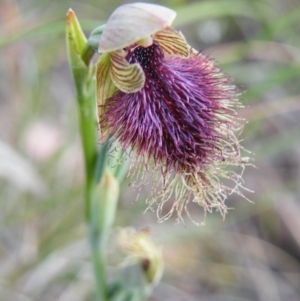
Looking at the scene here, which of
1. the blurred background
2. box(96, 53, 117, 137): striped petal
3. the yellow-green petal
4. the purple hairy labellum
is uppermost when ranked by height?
the yellow-green petal

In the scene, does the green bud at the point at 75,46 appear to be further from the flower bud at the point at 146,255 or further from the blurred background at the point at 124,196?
the blurred background at the point at 124,196

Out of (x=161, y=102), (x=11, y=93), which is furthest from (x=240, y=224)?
(x=161, y=102)

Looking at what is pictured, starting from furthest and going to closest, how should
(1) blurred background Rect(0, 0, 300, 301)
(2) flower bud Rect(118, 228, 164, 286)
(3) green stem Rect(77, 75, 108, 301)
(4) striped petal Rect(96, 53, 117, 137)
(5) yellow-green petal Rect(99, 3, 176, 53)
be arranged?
1. (1) blurred background Rect(0, 0, 300, 301)
2. (2) flower bud Rect(118, 228, 164, 286)
3. (3) green stem Rect(77, 75, 108, 301)
4. (4) striped petal Rect(96, 53, 117, 137)
5. (5) yellow-green petal Rect(99, 3, 176, 53)

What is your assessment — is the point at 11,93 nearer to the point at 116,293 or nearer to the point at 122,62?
the point at 116,293

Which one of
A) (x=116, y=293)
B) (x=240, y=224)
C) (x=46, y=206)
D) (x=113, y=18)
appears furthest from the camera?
(x=240, y=224)

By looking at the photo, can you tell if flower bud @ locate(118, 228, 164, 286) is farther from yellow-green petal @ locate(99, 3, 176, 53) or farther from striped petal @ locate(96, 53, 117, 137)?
yellow-green petal @ locate(99, 3, 176, 53)

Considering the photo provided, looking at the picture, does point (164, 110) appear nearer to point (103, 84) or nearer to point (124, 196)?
point (103, 84)

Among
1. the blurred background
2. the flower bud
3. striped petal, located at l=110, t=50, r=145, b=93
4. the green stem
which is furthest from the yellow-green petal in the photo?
the blurred background

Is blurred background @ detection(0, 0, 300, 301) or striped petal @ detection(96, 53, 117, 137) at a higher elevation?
striped petal @ detection(96, 53, 117, 137)
